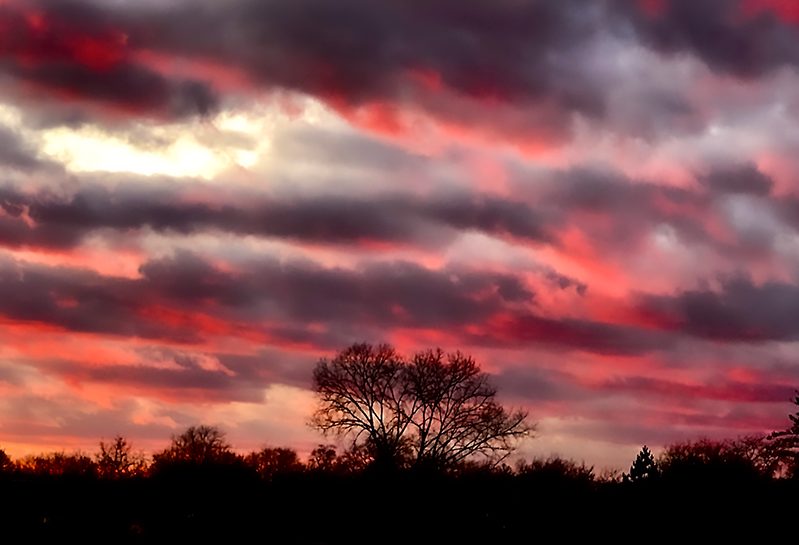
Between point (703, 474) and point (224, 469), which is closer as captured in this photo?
point (703, 474)

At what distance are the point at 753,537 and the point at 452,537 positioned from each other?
1522 cm

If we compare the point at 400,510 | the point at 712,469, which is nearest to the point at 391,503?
the point at 400,510

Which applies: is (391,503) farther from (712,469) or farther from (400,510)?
(712,469)

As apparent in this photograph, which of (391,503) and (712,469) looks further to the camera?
(391,503)

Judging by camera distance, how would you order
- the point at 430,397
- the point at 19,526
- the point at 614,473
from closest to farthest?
the point at 19,526, the point at 614,473, the point at 430,397

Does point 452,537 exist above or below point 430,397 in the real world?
below

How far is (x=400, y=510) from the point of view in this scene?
56156 millimetres

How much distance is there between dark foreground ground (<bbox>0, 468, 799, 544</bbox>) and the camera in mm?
44375

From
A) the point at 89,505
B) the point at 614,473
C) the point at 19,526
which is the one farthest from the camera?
the point at 614,473

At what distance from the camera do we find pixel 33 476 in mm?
52375

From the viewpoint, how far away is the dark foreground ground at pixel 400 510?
44375 millimetres

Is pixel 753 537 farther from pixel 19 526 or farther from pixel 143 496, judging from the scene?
pixel 19 526

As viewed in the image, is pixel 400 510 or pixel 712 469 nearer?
pixel 712 469

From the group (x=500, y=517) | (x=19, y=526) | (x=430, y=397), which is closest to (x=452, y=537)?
(x=500, y=517)
